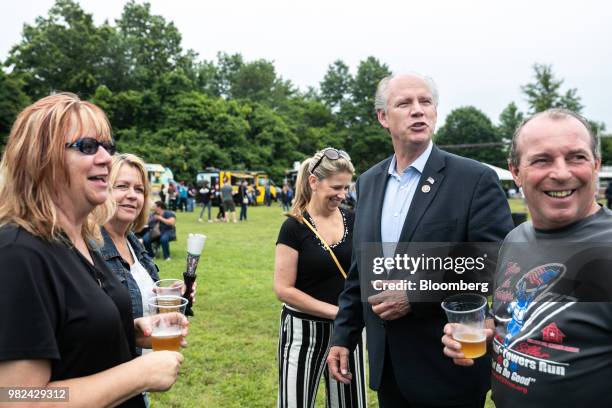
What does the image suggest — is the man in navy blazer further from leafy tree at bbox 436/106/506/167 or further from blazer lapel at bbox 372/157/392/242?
leafy tree at bbox 436/106/506/167

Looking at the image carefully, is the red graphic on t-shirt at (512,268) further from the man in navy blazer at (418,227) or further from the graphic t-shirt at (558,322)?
the man in navy blazer at (418,227)

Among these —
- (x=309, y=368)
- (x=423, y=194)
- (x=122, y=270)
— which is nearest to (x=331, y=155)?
(x=423, y=194)

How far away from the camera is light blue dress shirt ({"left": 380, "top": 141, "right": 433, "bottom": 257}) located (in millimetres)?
2725

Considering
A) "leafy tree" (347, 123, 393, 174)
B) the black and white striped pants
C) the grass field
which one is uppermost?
"leafy tree" (347, 123, 393, 174)

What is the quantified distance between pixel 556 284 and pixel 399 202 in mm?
1109

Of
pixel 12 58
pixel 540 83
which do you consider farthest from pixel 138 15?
pixel 540 83

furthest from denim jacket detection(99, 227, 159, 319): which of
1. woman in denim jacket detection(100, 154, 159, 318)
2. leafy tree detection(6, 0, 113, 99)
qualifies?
leafy tree detection(6, 0, 113, 99)

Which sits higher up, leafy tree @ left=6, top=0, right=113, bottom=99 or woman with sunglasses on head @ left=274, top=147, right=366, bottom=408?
leafy tree @ left=6, top=0, right=113, bottom=99

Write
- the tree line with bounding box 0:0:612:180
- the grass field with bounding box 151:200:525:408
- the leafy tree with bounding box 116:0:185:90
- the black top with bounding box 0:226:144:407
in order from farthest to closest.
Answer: the leafy tree with bounding box 116:0:185:90 → the tree line with bounding box 0:0:612:180 → the grass field with bounding box 151:200:525:408 → the black top with bounding box 0:226:144:407

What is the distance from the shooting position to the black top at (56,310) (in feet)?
4.85

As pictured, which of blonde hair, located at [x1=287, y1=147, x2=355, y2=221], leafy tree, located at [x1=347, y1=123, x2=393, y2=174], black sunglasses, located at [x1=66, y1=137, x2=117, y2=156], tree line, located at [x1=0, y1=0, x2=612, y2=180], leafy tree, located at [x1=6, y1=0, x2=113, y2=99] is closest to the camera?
black sunglasses, located at [x1=66, y1=137, x2=117, y2=156]

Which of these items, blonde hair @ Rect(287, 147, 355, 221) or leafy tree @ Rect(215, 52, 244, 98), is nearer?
blonde hair @ Rect(287, 147, 355, 221)

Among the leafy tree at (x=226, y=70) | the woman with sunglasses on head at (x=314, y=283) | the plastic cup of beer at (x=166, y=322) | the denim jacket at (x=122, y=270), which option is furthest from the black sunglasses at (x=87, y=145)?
the leafy tree at (x=226, y=70)

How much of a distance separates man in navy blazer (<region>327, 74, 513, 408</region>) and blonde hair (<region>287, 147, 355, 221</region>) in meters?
0.78
